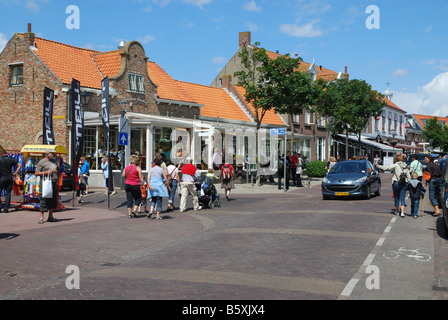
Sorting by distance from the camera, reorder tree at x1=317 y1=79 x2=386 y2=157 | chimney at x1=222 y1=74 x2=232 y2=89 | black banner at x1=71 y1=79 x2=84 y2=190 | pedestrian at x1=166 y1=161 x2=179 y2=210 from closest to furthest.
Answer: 1. pedestrian at x1=166 y1=161 x2=179 y2=210
2. black banner at x1=71 y1=79 x2=84 y2=190
3. tree at x1=317 y1=79 x2=386 y2=157
4. chimney at x1=222 y1=74 x2=232 y2=89

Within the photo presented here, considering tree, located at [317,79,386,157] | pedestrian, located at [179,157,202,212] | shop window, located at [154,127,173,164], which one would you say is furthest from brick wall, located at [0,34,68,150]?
tree, located at [317,79,386,157]

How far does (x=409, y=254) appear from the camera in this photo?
7945 millimetres

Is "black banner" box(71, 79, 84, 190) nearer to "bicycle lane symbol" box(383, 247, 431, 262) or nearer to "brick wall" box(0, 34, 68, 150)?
"brick wall" box(0, 34, 68, 150)

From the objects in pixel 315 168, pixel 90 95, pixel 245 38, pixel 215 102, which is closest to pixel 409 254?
pixel 90 95

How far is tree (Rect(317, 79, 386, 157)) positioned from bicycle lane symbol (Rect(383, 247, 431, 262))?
26.8 meters

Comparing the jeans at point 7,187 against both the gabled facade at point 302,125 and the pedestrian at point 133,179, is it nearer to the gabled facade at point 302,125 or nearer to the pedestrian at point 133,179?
the pedestrian at point 133,179

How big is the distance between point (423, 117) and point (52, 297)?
100 metres

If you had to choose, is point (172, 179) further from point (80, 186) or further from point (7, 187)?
point (7, 187)

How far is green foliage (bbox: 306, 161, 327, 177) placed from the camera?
31.7 meters

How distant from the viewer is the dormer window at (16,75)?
83.4 feet

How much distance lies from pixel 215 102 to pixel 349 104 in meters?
11.5

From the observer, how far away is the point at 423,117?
95312mm
